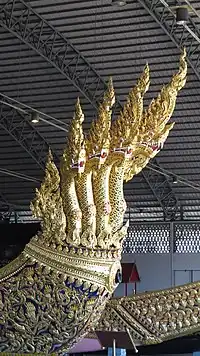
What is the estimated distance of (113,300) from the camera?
345 inches

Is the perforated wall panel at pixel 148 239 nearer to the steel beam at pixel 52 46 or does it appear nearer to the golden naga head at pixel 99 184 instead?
the steel beam at pixel 52 46

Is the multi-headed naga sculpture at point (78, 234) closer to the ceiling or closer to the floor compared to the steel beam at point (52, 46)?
closer to the floor

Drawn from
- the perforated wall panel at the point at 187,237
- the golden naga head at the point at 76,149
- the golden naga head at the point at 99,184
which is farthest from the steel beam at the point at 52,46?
the golden naga head at the point at 76,149

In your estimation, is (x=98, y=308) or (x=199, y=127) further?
(x=199, y=127)

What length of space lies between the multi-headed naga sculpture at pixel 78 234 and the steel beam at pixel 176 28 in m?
9.17

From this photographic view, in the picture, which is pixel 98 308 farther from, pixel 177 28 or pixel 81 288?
pixel 177 28

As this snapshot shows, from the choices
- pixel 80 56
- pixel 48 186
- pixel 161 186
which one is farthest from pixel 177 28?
pixel 48 186

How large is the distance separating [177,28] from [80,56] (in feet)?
8.38

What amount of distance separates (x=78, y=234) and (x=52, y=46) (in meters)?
11.7

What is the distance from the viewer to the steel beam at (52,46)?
16875 mm

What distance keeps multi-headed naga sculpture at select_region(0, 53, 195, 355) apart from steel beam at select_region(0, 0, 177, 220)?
10.1m

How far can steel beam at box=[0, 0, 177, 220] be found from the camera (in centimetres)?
1688

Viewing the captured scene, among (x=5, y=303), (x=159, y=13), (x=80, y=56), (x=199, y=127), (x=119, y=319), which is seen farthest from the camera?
(x=199, y=127)

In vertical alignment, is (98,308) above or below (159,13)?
below
